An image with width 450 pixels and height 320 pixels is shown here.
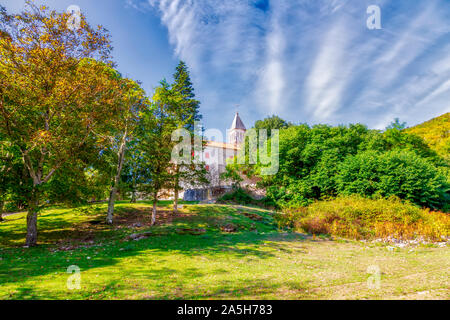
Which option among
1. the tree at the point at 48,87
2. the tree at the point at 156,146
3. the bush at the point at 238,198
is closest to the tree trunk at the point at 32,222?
the tree at the point at 48,87

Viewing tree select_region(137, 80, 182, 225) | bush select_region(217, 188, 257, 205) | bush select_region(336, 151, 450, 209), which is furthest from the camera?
bush select_region(217, 188, 257, 205)

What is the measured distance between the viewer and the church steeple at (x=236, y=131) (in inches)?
3014

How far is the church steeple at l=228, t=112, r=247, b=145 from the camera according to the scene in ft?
251

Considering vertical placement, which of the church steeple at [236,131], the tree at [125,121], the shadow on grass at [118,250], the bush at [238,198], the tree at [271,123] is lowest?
the shadow on grass at [118,250]

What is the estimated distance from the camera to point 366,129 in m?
34.8

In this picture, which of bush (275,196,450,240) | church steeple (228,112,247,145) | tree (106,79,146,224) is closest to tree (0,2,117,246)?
tree (106,79,146,224)

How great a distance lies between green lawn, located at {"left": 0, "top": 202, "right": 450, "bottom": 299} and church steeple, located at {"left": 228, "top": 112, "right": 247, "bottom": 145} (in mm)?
63165

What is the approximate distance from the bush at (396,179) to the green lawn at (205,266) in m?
10.7

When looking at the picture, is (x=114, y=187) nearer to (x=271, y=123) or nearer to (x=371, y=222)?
(x=371, y=222)

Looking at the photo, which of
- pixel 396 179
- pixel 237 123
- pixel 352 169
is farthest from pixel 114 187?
pixel 237 123

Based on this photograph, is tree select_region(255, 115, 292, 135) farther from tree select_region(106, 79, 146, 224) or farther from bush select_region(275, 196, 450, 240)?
tree select_region(106, 79, 146, 224)

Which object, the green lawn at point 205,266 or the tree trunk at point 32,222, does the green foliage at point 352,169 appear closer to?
the green lawn at point 205,266
